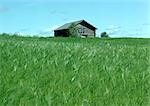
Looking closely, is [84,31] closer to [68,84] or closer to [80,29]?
[80,29]

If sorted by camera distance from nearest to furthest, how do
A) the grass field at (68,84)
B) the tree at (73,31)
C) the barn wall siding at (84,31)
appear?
the grass field at (68,84), the tree at (73,31), the barn wall siding at (84,31)

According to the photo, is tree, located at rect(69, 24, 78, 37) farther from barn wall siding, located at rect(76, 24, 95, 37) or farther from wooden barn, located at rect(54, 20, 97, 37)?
barn wall siding, located at rect(76, 24, 95, 37)

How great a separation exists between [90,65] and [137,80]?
97cm

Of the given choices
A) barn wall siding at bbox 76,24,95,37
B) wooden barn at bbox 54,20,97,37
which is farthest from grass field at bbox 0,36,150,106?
barn wall siding at bbox 76,24,95,37

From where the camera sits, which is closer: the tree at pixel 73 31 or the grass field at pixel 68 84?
the grass field at pixel 68 84

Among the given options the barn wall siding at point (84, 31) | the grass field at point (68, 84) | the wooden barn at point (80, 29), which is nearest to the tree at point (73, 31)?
the wooden barn at point (80, 29)

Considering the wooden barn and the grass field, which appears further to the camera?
the wooden barn

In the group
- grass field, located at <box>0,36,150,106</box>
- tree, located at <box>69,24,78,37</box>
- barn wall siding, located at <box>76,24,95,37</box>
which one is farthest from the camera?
barn wall siding, located at <box>76,24,95,37</box>

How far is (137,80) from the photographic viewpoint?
4.83m

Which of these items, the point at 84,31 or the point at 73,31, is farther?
the point at 84,31

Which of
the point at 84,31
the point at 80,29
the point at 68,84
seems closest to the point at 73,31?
the point at 80,29

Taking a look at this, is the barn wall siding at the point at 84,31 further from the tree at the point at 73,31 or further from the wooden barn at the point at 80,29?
the tree at the point at 73,31

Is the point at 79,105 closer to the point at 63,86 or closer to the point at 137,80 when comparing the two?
Answer: the point at 63,86

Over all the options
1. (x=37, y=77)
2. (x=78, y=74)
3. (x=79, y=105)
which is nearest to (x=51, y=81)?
(x=37, y=77)
